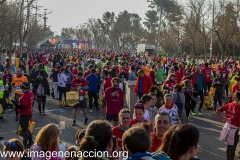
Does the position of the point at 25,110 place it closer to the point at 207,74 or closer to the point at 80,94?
the point at 80,94

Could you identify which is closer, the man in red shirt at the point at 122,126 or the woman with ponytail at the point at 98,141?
the woman with ponytail at the point at 98,141

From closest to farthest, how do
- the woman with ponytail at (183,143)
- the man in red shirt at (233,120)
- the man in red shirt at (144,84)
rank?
the woman with ponytail at (183,143) → the man in red shirt at (233,120) → the man in red shirt at (144,84)

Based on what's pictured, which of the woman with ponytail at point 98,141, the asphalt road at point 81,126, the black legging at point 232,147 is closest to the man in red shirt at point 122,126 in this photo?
the woman with ponytail at point 98,141

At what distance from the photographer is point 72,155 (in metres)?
4.52

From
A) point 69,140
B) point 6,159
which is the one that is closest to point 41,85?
point 69,140

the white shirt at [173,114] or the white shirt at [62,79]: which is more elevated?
the white shirt at [62,79]

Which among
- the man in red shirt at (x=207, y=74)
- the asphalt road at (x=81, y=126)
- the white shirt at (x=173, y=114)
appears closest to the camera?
the white shirt at (x=173, y=114)

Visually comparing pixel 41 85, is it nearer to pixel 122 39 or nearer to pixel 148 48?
pixel 148 48

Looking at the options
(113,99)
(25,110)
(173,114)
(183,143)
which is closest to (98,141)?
(183,143)

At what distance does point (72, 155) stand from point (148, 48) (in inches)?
2131

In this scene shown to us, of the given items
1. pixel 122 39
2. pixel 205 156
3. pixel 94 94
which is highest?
pixel 122 39

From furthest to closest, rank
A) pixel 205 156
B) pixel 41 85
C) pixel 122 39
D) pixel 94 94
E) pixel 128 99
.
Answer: pixel 122 39 < pixel 128 99 < pixel 94 94 < pixel 41 85 < pixel 205 156

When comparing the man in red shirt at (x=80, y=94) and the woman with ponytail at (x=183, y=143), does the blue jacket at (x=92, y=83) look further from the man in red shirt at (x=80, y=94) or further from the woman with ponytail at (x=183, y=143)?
the woman with ponytail at (x=183, y=143)

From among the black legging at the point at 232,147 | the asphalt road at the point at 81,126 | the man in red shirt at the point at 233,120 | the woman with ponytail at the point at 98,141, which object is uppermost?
the woman with ponytail at the point at 98,141
